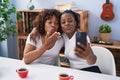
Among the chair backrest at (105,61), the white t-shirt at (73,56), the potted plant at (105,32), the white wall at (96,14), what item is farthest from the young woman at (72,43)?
the white wall at (96,14)

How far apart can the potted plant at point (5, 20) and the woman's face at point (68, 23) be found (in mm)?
1215

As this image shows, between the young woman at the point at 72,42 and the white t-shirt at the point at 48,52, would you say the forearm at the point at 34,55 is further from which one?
the young woman at the point at 72,42

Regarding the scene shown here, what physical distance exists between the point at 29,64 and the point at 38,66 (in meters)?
0.09

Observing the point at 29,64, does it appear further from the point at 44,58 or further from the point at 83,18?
the point at 83,18

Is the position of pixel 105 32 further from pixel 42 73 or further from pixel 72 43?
pixel 42 73

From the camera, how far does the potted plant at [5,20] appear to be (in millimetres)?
2563

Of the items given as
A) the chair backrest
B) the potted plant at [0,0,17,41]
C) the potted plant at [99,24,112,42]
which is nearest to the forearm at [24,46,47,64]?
the chair backrest

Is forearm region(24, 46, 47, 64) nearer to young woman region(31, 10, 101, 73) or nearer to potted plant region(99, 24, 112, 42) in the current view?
young woman region(31, 10, 101, 73)

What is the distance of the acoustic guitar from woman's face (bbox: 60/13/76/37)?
0.95 meters

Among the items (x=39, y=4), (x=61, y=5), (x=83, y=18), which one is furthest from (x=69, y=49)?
(x=39, y=4)

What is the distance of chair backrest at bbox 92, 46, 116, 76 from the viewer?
5.20ft

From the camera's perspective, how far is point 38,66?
1.52m

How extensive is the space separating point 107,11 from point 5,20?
1369mm

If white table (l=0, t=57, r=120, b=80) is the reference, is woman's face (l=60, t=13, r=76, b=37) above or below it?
above
